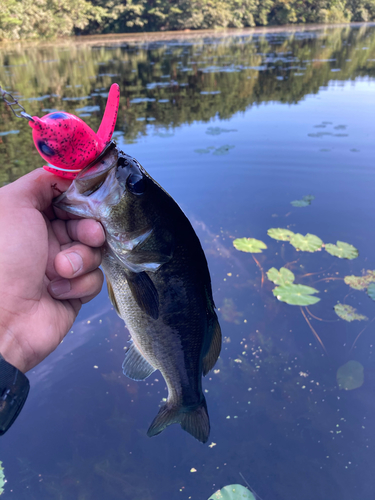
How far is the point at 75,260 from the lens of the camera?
1430 millimetres

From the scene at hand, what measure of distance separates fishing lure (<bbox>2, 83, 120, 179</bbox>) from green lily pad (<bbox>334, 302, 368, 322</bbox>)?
275 cm

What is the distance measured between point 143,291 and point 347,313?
2460 mm

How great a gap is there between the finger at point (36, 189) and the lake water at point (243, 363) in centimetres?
174

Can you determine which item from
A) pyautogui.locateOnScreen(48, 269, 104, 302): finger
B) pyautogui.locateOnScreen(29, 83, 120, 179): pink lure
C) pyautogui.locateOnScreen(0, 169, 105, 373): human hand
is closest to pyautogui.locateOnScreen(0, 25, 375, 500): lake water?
pyautogui.locateOnScreen(0, 169, 105, 373): human hand

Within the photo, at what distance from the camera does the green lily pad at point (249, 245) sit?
13.0 feet

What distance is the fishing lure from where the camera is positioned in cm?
107

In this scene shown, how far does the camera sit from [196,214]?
474 centimetres

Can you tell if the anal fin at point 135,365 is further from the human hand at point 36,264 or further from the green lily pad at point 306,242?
the green lily pad at point 306,242

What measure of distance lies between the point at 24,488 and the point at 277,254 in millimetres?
3167

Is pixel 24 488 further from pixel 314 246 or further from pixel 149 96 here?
pixel 149 96

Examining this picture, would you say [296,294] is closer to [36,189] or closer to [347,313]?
[347,313]

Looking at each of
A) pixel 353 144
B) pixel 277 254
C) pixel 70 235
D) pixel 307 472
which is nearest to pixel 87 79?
pixel 353 144

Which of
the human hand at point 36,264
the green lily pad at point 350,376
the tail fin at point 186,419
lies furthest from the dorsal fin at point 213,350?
the green lily pad at point 350,376

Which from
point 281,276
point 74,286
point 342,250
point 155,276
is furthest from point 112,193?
point 342,250
